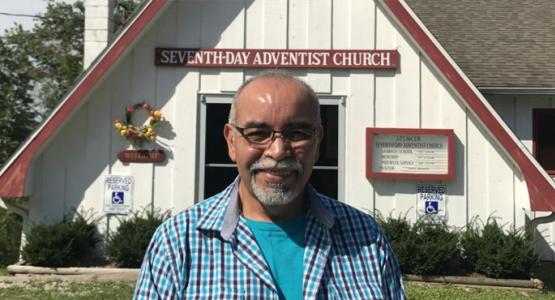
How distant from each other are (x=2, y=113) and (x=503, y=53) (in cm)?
1933

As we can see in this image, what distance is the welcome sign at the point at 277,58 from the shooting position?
7617mm

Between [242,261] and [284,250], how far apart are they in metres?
0.19

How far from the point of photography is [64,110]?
725 cm

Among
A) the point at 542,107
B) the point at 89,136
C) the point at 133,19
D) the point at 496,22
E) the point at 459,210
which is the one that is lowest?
the point at 459,210

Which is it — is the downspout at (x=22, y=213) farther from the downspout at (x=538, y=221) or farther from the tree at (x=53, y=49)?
the tree at (x=53, y=49)

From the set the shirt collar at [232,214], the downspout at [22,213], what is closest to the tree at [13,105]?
the downspout at [22,213]

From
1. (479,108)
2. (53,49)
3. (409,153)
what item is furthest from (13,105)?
(479,108)

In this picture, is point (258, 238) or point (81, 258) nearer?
point (258, 238)

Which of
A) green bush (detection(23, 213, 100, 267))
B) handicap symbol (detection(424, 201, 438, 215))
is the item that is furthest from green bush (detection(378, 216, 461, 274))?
green bush (detection(23, 213, 100, 267))

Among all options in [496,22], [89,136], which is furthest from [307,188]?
[496,22]

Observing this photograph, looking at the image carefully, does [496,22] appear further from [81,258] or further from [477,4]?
[81,258]

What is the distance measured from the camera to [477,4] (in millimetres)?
13055

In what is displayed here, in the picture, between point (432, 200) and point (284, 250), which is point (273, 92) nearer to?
point (284, 250)

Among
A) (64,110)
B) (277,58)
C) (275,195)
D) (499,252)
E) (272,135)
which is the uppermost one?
(277,58)
